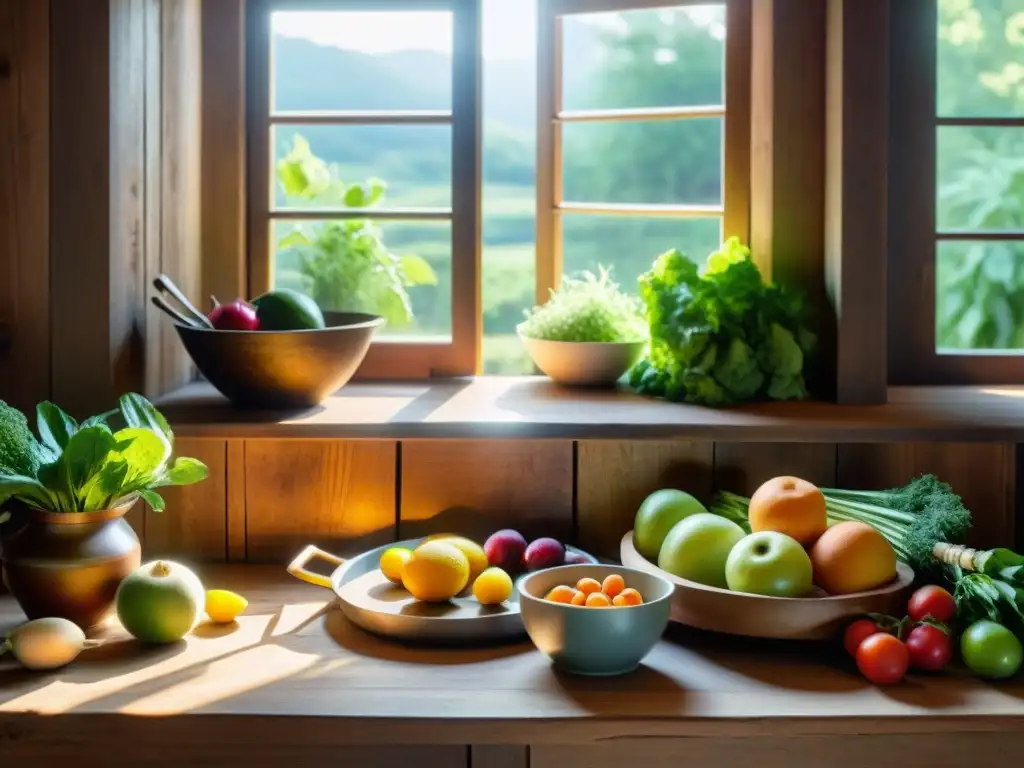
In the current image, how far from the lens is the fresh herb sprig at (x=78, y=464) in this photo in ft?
5.36

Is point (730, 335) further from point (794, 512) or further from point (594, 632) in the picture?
point (594, 632)

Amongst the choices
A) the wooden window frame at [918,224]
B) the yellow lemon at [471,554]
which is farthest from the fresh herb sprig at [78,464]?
the wooden window frame at [918,224]

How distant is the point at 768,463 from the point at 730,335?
254 millimetres

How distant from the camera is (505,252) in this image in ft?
9.62

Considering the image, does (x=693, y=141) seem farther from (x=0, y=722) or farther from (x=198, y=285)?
(x=0, y=722)

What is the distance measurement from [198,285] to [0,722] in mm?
1087

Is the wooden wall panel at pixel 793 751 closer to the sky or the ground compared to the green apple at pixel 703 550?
closer to the ground

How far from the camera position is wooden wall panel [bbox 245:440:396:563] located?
198 centimetres

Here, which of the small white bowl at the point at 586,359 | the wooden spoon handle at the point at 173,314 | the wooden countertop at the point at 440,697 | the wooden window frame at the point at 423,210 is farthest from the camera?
the wooden window frame at the point at 423,210

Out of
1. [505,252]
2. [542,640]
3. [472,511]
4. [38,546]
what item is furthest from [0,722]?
[505,252]

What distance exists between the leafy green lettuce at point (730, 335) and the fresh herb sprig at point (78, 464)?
2.83 ft

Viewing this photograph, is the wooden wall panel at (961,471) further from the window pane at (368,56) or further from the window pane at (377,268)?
the window pane at (368,56)

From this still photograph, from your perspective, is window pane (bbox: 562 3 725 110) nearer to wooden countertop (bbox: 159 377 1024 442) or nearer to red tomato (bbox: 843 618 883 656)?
wooden countertop (bbox: 159 377 1024 442)

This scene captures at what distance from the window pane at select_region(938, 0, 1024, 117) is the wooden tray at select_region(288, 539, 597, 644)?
47.5 inches
